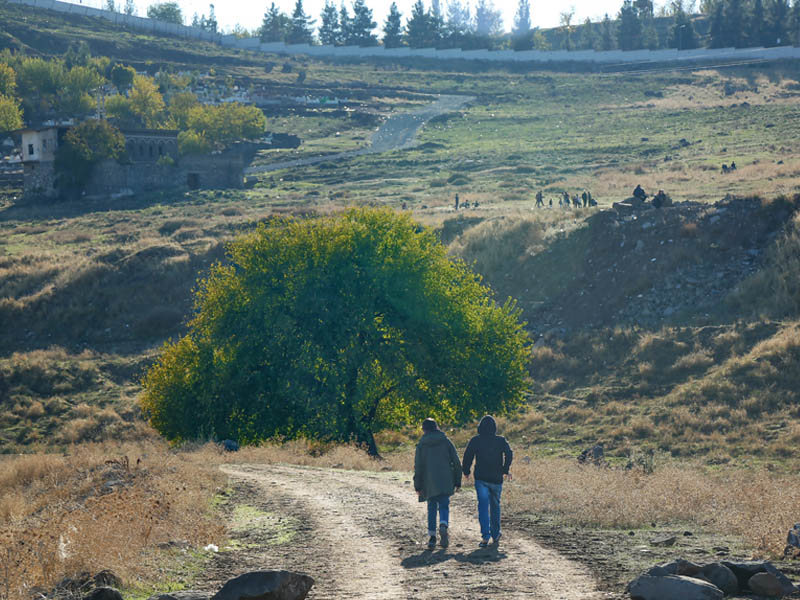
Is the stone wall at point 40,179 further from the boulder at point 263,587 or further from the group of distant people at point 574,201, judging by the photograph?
the boulder at point 263,587

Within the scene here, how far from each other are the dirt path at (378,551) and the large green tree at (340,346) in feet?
36.2

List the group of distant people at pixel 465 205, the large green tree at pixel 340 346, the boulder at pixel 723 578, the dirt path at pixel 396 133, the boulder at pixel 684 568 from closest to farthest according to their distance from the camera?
1. the boulder at pixel 723 578
2. the boulder at pixel 684 568
3. the large green tree at pixel 340 346
4. the group of distant people at pixel 465 205
5. the dirt path at pixel 396 133

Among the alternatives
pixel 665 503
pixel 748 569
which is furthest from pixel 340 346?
pixel 748 569

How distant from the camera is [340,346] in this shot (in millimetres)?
31844

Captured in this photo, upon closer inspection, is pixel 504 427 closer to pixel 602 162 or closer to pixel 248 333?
pixel 248 333

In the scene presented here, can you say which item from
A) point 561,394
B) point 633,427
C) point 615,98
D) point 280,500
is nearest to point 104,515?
point 280,500

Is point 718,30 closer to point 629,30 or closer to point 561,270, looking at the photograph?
point 629,30

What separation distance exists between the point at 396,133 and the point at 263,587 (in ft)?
386

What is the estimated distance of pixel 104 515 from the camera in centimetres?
1534

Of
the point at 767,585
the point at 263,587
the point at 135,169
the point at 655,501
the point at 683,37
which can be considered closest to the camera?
the point at 263,587

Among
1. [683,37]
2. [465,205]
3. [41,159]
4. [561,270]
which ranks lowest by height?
[561,270]

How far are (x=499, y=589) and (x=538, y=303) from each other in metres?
37.0

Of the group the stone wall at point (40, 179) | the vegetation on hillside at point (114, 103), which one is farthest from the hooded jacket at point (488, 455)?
the vegetation on hillside at point (114, 103)

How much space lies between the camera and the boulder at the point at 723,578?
36.6 ft
